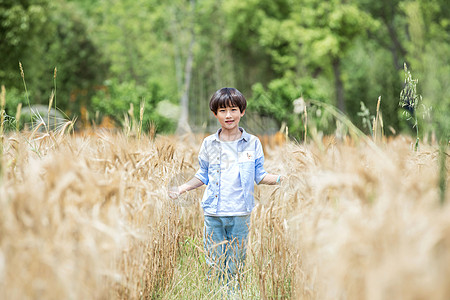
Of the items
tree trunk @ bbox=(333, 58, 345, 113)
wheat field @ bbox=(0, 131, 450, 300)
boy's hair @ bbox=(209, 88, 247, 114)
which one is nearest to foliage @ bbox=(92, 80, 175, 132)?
tree trunk @ bbox=(333, 58, 345, 113)

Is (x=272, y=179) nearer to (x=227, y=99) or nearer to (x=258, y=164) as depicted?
(x=258, y=164)

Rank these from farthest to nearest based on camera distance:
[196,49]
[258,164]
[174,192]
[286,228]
→ [196,49]
[258,164]
[174,192]
[286,228]

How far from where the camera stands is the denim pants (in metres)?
2.94

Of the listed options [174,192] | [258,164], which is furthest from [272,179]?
[174,192]

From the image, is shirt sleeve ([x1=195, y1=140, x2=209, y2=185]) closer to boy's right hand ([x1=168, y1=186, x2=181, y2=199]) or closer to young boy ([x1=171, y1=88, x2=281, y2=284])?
young boy ([x1=171, y1=88, x2=281, y2=284])

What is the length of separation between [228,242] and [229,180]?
43 cm

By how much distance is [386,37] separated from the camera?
2223 cm

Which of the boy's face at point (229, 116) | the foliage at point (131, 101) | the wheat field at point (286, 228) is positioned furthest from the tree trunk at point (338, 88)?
the wheat field at point (286, 228)

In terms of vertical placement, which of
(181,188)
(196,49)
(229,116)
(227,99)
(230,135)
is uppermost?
(196,49)

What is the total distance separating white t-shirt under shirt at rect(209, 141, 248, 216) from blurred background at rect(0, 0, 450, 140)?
895 cm

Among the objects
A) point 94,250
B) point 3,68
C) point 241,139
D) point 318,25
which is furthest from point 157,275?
point 318,25

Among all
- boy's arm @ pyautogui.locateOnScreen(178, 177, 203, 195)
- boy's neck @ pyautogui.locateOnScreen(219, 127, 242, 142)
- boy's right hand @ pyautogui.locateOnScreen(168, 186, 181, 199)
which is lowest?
boy's right hand @ pyautogui.locateOnScreen(168, 186, 181, 199)

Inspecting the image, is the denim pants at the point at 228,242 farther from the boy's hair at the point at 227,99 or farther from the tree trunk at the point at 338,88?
the tree trunk at the point at 338,88

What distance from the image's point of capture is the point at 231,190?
292 centimetres
